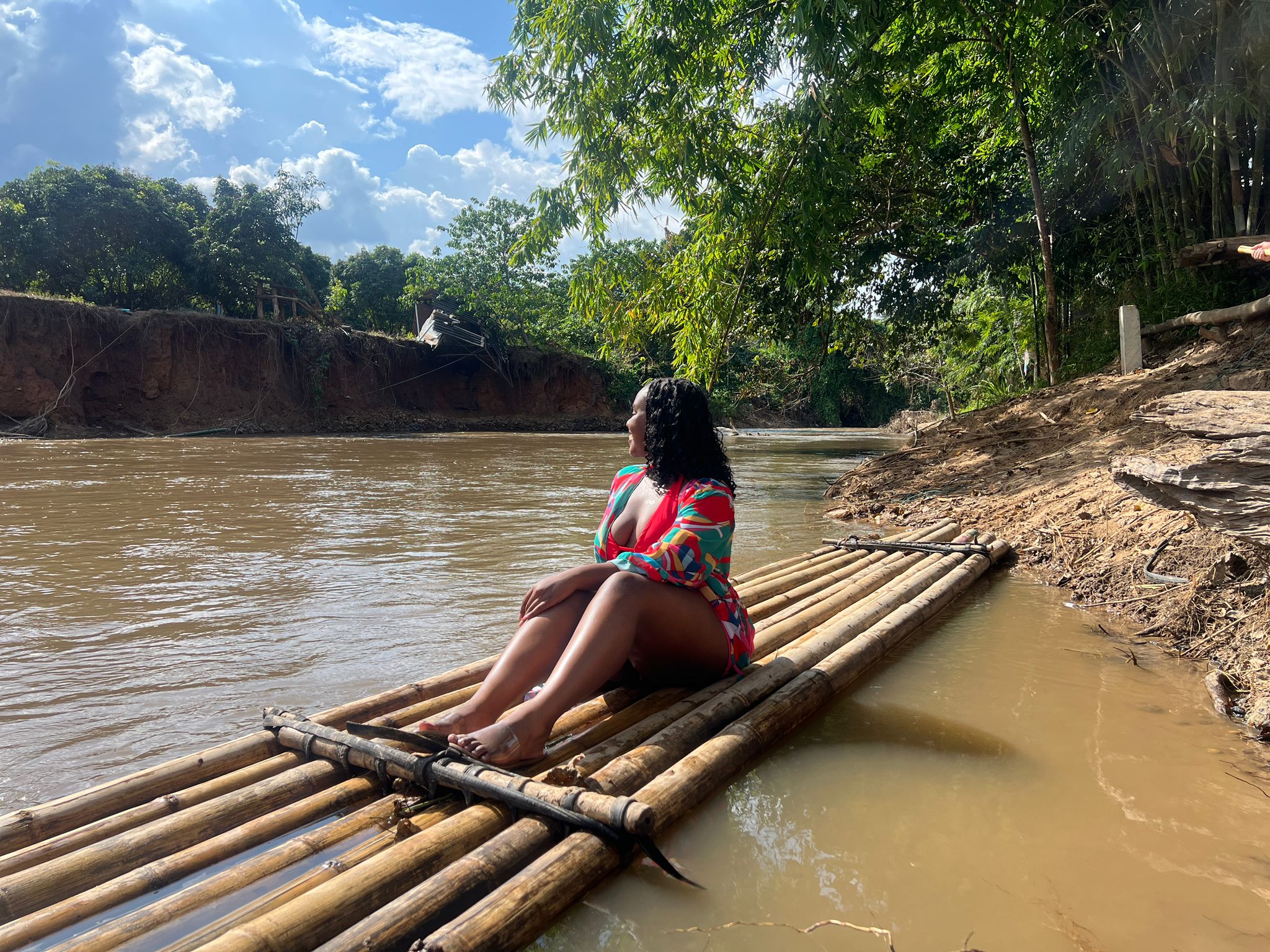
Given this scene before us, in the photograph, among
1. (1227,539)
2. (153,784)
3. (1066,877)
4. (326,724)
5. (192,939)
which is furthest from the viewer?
(1227,539)

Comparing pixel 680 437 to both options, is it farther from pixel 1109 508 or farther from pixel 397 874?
pixel 1109 508

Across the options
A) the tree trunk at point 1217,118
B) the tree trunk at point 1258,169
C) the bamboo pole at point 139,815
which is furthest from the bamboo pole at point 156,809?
the tree trunk at point 1258,169

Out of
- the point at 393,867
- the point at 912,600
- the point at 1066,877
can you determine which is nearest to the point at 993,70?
the point at 912,600

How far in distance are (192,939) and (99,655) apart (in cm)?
243

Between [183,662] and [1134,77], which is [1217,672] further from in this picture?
[1134,77]

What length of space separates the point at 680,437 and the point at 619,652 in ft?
2.16

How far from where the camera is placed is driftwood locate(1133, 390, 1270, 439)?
2.18m

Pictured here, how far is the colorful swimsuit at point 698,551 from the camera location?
6.85 ft

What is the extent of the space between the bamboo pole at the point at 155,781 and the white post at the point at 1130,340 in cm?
755

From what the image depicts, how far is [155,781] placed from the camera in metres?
1.67

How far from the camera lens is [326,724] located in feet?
6.37

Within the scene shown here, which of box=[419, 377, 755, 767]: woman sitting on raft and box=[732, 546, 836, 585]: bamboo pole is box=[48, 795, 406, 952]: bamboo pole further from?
box=[732, 546, 836, 585]: bamboo pole

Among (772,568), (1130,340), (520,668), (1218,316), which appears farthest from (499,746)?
(1130,340)

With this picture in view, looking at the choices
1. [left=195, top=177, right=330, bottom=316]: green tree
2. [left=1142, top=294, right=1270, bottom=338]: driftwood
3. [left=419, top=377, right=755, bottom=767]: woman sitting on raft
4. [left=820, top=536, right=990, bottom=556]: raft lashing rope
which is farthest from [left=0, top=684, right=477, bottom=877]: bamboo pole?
[left=195, top=177, right=330, bottom=316]: green tree
